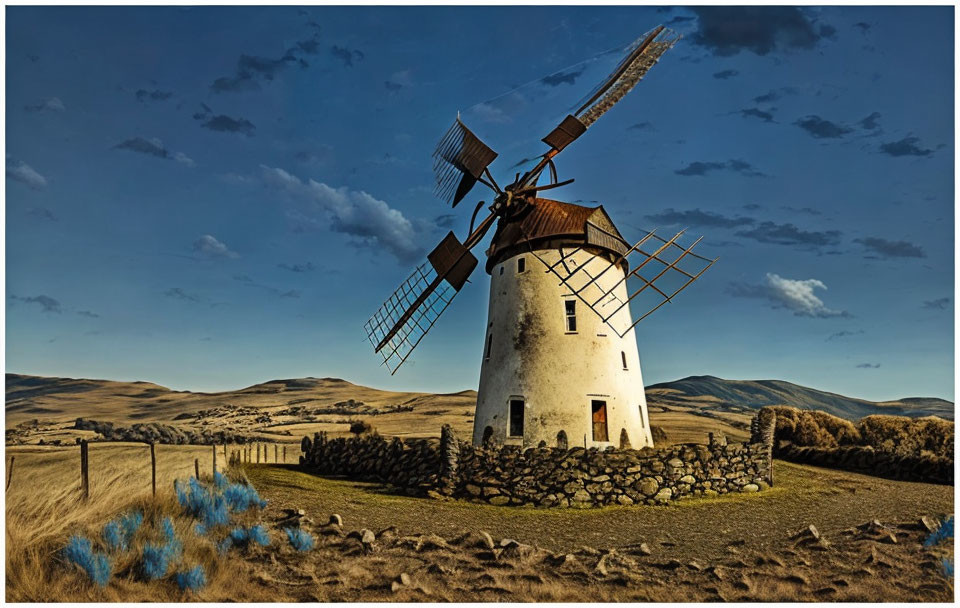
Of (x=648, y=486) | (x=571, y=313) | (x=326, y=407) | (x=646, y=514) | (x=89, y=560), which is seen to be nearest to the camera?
(x=89, y=560)

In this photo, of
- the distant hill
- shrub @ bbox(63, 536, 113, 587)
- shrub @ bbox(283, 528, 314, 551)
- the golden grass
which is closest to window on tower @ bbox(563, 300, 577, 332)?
shrub @ bbox(283, 528, 314, 551)

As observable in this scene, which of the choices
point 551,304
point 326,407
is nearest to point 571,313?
point 551,304

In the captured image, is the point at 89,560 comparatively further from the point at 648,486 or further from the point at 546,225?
the point at 546,225

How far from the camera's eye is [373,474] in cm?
2100

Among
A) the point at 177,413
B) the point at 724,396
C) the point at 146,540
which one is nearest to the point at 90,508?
the point at 146,540

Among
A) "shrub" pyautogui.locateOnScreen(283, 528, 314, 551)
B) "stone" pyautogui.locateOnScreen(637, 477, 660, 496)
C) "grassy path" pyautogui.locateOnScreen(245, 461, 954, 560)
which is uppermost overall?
"shrub" pyautogui.locateOnScreen(283, 528, 314, 551)

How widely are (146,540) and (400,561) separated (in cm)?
403

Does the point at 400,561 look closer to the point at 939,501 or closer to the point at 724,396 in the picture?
the point at 939,501

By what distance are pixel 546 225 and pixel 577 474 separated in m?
8.59

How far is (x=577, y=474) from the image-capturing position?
1648 centimetres

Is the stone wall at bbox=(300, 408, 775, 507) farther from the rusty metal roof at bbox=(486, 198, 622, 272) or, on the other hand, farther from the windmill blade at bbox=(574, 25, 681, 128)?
the windmill blade at bbox=(574, 25, 681, 128)

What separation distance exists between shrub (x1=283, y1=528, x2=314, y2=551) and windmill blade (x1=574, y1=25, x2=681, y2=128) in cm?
1806

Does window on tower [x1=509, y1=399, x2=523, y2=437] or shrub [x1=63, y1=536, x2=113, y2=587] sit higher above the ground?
window on tower [x1=509, y1=399, x2=523, y2=437]

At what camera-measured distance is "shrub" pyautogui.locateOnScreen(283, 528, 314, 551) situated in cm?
1022
